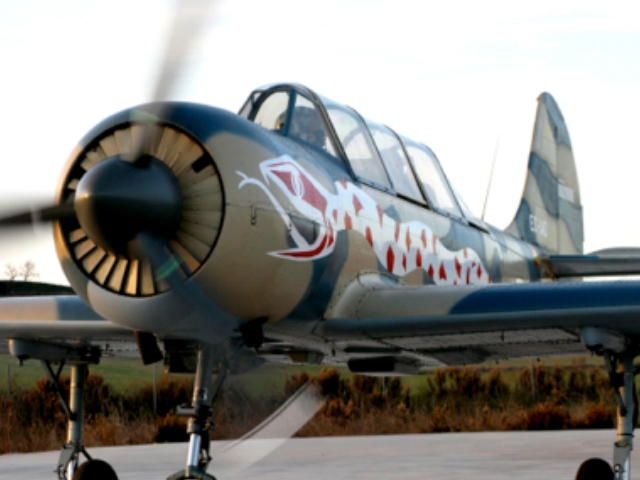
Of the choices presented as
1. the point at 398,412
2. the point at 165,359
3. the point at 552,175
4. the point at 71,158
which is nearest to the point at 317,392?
the point at 165,359

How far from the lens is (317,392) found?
24.8 ft

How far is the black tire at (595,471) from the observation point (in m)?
8.12

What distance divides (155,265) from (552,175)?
Result: 980 cm

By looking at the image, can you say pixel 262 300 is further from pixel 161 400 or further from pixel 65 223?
pixel 161 400

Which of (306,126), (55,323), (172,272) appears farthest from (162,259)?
(55,323)

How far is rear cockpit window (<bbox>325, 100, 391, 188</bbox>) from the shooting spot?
7.44 meters

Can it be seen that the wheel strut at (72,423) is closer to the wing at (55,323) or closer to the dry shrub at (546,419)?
the wing at (55,323)

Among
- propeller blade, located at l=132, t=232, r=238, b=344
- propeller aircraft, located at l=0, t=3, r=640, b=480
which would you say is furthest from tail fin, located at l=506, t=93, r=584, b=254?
propeller blade, located at l=132, t=232, r=238, b=344

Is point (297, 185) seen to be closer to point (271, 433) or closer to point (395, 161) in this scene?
point (271, 433)

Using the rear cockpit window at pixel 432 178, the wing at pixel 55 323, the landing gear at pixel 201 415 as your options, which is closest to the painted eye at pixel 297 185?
the landing gear at pixel 201 415

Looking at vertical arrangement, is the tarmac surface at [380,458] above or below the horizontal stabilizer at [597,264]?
below

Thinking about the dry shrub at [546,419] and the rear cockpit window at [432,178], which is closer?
the rear cockpit window at [432,178]

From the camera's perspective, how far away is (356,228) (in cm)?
712

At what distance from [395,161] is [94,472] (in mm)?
3447
